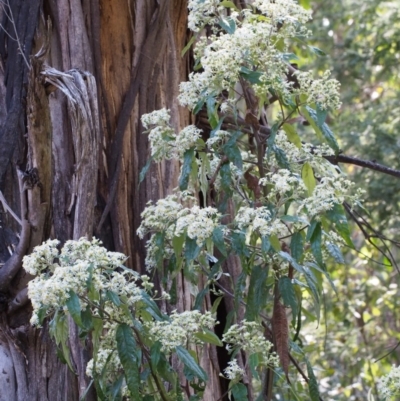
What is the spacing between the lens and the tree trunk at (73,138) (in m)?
2.66

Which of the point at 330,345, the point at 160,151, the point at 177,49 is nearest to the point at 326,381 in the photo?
the point at 330,345

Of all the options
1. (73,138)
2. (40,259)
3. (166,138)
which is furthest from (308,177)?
(73,138)

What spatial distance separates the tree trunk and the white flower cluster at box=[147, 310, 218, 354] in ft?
2.05

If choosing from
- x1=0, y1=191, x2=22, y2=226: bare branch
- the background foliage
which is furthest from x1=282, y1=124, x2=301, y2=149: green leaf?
the background foliage

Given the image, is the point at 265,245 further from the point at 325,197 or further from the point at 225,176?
the point at 225,176

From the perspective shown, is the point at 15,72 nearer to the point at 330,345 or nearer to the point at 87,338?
the point at 87,338

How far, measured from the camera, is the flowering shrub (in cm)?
207

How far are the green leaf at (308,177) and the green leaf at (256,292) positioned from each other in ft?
0.89

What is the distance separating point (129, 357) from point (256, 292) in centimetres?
46

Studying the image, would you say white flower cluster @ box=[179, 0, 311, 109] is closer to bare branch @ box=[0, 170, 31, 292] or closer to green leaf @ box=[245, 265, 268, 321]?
green leaf @ box=[245, 265, 268, 321]

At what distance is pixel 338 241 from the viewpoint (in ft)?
7.89

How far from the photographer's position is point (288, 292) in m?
2.26

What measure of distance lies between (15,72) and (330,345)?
4.65 m

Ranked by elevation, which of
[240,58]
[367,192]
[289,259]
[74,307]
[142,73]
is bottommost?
[74,307]
